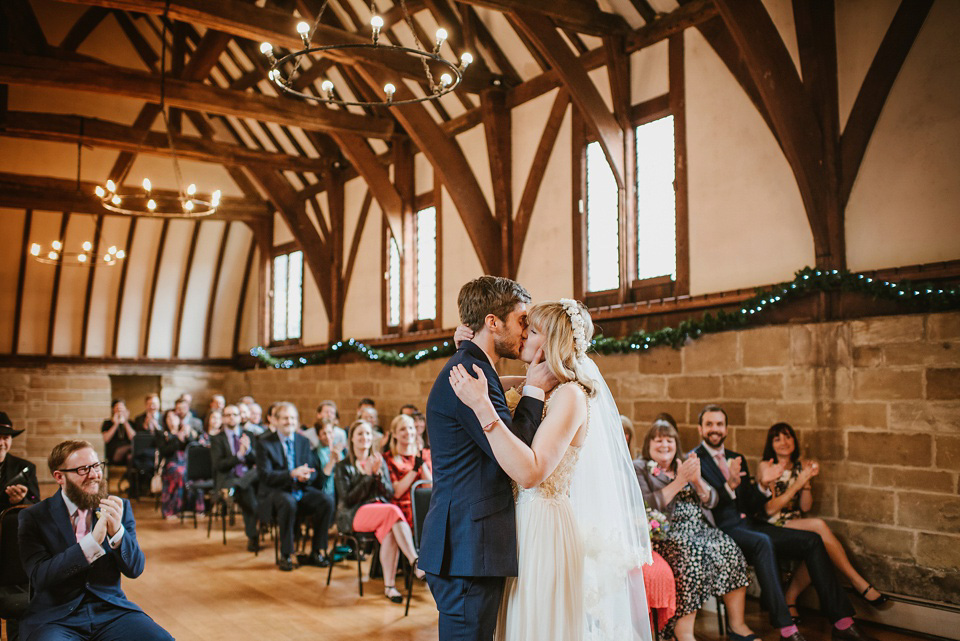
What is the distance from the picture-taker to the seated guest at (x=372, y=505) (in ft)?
19.2

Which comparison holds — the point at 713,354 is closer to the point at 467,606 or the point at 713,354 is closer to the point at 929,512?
the point at 929,512

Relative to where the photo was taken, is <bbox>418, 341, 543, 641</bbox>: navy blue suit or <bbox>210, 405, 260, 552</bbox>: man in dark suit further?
<bbox>210, 405, 260, 552</bbox>: man in dark suit

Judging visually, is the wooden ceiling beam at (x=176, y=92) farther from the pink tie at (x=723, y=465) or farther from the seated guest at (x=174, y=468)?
the pink tie at (x=723, y=465)

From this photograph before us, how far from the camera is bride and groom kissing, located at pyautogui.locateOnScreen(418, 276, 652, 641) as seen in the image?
2.35 meters

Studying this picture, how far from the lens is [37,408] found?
47.3 feet

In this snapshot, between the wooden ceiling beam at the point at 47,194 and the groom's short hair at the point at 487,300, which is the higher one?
the wooden ceiling beam at the point at 47,194

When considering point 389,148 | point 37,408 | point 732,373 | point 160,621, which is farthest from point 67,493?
point 37,408

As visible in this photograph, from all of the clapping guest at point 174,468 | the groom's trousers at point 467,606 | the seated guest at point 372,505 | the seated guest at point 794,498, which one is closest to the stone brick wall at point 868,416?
the seated guest at point 794,498

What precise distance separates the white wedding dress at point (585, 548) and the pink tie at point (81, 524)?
6.15 ft

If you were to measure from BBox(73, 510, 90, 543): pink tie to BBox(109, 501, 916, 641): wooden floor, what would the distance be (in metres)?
1.76

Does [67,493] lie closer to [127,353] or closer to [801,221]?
[801,221]

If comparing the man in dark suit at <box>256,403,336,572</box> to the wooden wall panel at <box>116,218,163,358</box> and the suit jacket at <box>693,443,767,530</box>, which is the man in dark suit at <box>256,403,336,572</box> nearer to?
the suit jacket at <box>693,443,767,530</box>

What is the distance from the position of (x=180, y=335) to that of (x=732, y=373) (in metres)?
12.3

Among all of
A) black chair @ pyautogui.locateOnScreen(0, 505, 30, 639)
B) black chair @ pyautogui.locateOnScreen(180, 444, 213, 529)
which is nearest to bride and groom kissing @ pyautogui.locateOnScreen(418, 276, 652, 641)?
black chair @ pyautogui.locateOnScreen(0, 505, 30, 639)
